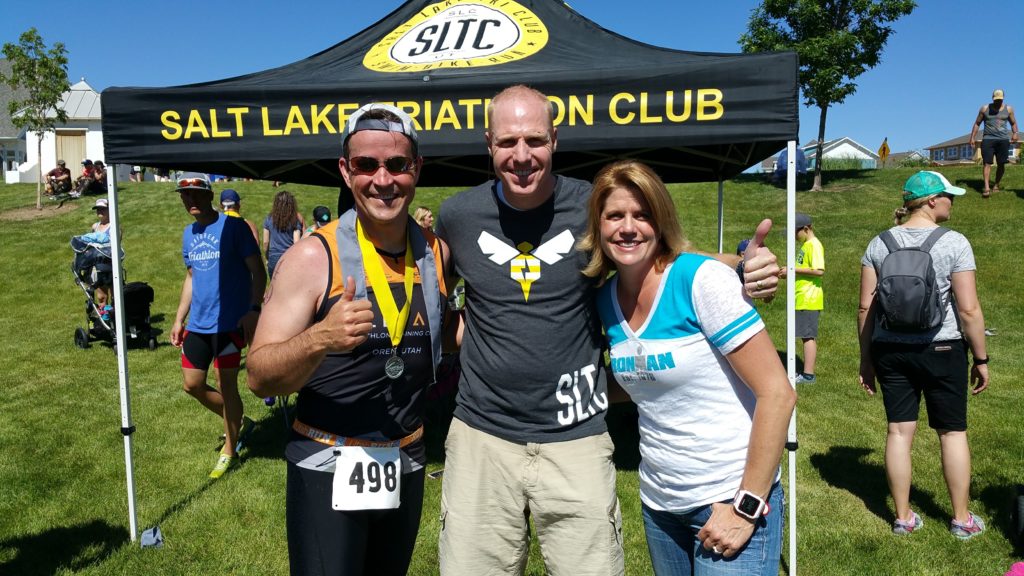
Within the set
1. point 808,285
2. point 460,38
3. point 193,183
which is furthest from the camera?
point 808,285

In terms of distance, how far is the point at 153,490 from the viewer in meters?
4.38

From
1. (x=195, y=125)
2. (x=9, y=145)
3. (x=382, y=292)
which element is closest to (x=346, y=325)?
(x=382, y=292)

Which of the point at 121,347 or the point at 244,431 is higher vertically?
the point at 121,347

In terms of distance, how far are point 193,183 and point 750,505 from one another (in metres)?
4.14

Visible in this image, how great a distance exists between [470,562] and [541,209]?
125 cm

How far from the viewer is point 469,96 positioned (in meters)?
3.41

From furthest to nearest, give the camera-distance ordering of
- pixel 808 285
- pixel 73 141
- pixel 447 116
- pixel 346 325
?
pixel 73 141, pixel 808 285, pixel 447 116, pixel 346 325

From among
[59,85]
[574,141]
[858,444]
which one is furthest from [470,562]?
[59,85]

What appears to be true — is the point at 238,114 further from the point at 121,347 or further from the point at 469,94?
the point at 121,347

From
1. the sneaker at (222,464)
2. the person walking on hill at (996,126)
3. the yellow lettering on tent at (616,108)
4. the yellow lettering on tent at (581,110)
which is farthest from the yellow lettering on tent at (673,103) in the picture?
the person walking on hill at (996,126)

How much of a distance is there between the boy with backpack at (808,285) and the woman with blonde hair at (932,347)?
10.0 feet

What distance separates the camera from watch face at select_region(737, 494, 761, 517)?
1.72 metres

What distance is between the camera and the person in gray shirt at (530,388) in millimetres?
2107

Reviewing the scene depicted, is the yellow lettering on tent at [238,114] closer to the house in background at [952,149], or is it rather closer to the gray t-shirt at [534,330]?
the gray t-shirt at [534,330]
